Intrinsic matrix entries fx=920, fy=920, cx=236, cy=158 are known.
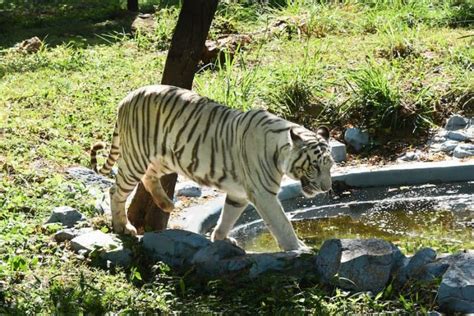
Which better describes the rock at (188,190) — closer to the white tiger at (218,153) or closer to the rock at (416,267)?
the white tiger at (218,153)

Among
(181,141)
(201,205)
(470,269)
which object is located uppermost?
(181,141)

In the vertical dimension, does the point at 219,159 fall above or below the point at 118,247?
above

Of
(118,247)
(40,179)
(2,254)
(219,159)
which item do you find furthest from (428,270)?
(40,179)

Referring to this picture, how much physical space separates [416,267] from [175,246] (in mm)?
1662

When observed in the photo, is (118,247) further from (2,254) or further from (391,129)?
(391,129)

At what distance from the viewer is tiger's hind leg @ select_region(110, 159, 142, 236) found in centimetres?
702

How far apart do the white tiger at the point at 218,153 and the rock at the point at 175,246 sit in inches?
18.2

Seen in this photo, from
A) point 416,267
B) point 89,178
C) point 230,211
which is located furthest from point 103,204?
point 416,267

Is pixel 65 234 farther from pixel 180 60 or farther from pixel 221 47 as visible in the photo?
pixel 221 47

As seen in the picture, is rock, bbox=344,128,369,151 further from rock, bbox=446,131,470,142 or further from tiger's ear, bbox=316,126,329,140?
tiger's ear, bbox=316,126,329,140

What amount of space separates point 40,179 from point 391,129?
391 centimetres

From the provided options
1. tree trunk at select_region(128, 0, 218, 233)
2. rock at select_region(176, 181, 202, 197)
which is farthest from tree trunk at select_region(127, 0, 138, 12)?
tree trunk at select_region(128, 0, 218, 233)

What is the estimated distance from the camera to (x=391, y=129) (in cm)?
1009

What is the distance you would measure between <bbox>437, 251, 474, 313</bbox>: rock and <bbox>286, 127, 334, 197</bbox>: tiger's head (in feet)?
3.89
